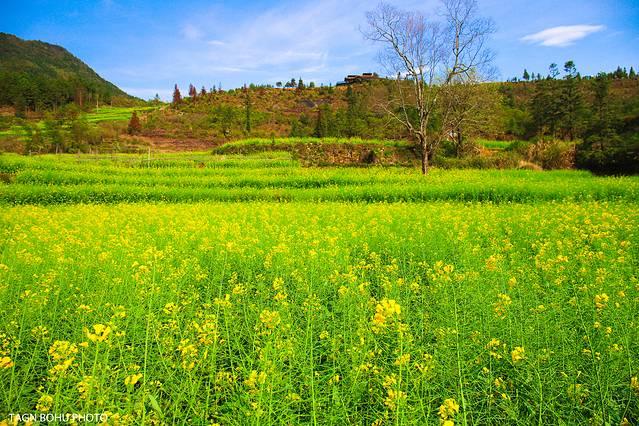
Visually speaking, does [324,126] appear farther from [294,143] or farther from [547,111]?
[547,111]

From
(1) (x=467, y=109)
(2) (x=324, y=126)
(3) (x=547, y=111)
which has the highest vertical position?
(3) (x=547, y=111)

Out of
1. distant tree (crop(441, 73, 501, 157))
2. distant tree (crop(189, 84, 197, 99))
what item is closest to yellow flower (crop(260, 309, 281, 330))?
distant tree (crop(441, 73, 501, 157))

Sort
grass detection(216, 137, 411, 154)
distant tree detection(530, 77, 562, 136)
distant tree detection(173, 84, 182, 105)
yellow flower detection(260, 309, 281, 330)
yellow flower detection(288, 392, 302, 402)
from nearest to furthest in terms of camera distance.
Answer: yellow flower detection(288, 392, 302, 402), yellow flower detection(260, 309, 281, 330), grass detection(216, 137, 411, 154), distant tree detection(530, 77, 562, 136), distant tree detection(173, 84, 182, 105)

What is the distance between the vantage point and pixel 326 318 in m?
4.48

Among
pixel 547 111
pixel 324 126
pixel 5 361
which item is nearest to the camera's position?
pixel 5 361

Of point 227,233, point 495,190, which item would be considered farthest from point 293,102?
point 227,233

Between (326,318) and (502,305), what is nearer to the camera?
(502,305)

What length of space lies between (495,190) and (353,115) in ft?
127

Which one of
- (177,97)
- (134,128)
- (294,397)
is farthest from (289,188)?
(177,97)

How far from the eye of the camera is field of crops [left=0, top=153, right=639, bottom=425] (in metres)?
2.74

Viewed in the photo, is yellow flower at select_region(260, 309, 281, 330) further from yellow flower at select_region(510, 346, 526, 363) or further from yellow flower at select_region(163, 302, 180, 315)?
yellow flower at select_region(510, 346, 526, 363)

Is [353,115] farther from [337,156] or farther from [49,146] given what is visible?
[49,146]

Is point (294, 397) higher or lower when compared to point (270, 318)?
lower

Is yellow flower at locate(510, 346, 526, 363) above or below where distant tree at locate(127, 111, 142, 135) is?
below
